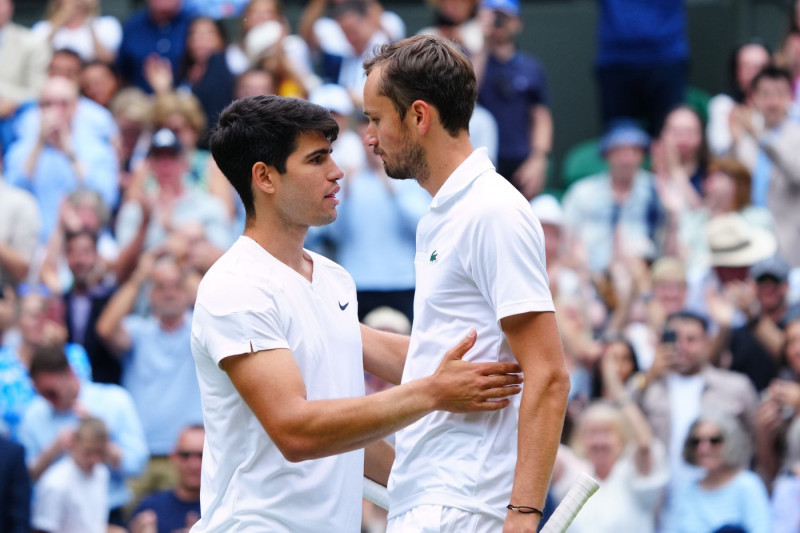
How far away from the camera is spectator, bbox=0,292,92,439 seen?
7.05 meters

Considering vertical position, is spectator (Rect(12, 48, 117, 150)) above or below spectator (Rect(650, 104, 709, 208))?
above

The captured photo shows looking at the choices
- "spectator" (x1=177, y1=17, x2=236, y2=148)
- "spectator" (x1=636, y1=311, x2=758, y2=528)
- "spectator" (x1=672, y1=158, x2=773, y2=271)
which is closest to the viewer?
"spectator" (x1=636, y1=311, x2=758, y2=528)

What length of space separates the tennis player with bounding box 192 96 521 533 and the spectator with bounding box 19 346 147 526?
3301mm

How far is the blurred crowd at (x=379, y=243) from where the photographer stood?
6547 mm

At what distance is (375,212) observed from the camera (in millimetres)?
7688

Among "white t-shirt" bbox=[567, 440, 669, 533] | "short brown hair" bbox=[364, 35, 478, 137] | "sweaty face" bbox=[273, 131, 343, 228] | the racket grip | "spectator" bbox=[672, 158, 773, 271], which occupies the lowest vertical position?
"white t-shirt" bbox=[567, 440, 669, 533]

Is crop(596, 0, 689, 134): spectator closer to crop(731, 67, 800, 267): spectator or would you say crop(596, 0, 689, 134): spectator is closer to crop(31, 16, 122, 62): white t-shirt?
crop(731, 67, 800, 267): spectator

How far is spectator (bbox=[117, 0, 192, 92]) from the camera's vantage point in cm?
1002

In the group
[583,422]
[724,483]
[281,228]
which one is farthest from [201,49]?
[281,228]

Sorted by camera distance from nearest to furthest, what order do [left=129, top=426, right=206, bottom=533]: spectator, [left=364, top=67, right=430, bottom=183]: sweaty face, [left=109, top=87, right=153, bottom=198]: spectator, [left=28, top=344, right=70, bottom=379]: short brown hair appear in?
[left=364, top=67, right=430, bottom=183]: sweaty face
[left=129, top=426, right=206, bottom=533]: spectator
[left=28, top=344, right=70, bottom=379]: short brown hair
[left=109, top=87, right=153, bottom=198]: spectator

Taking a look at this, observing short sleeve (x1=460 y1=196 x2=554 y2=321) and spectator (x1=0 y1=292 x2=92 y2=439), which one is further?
spectator (x1=0 y1=292 x2=92 y2=439)

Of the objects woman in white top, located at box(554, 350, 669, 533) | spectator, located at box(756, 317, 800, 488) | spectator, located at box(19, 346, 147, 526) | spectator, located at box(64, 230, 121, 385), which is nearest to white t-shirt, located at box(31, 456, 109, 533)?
spectator, located at box(19, 346, 147, 526)

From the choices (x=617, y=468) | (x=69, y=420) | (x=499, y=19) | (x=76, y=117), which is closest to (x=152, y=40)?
(x=76, y=117)

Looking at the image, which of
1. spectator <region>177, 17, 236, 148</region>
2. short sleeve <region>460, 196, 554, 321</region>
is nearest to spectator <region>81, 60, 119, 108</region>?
spectator <region>177, 17, 236, 148</region>
